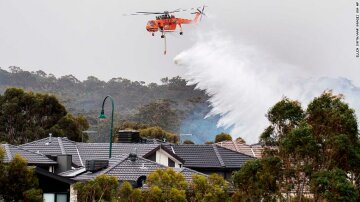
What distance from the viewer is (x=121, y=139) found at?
235 ft

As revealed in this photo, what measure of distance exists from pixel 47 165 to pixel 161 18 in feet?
102

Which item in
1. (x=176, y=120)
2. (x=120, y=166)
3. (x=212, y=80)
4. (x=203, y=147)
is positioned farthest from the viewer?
(x=176, y=120)

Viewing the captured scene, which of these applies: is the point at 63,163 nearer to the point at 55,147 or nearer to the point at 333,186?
the point at 55,147

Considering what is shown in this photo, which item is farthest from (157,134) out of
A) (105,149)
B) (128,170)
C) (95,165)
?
(128,170)

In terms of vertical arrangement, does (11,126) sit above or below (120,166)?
above

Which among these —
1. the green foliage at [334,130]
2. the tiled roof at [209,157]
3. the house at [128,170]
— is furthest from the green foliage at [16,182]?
the tiled roof at [209,157]

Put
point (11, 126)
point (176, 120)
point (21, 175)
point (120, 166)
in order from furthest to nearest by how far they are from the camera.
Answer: point (176, 120), point (11, 126), point (120, 166), point (21, 175)

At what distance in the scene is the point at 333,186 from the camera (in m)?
30.9

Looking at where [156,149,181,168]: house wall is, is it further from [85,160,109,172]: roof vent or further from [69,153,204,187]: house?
[85,160,109,172]: roof vent

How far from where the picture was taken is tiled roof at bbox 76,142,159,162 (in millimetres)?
64812

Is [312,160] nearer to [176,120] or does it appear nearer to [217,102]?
[217,102]

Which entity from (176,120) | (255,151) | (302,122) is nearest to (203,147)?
(255,151)

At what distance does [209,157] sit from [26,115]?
177 ft

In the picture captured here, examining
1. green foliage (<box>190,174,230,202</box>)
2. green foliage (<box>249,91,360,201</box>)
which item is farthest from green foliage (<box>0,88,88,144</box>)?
green foliage (<box>249,91,360,201</box>)
